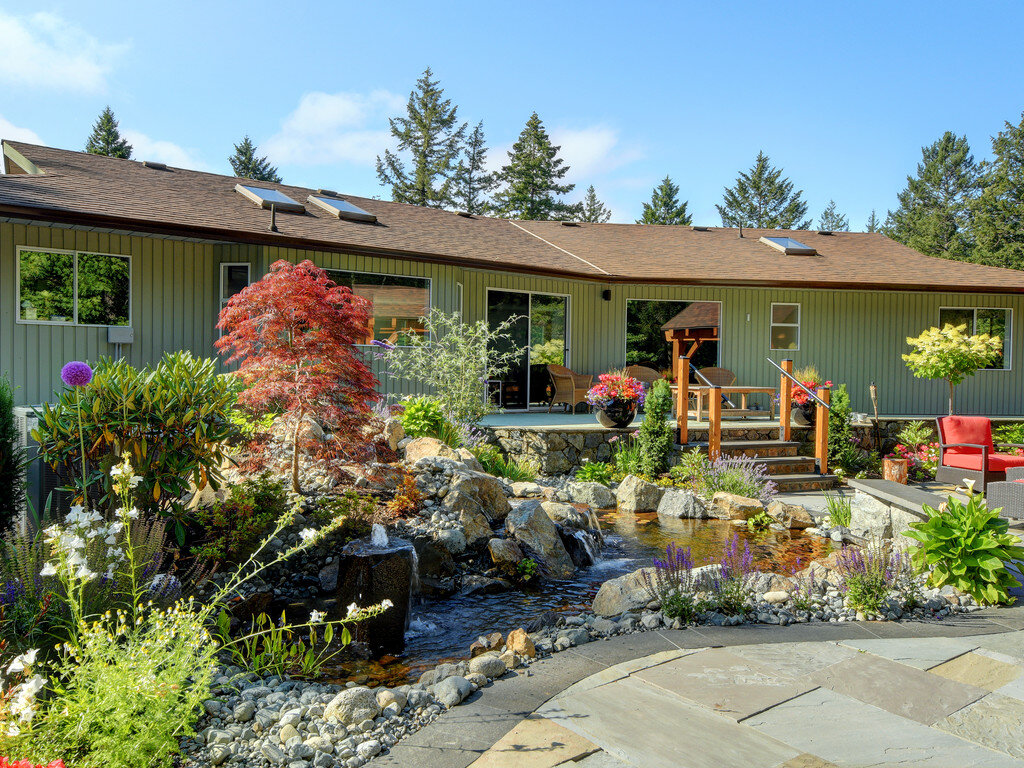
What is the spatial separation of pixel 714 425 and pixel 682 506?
6.09 feet

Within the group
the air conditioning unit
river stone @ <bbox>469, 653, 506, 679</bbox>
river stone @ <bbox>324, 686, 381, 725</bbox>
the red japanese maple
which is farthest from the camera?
the red japanese maple

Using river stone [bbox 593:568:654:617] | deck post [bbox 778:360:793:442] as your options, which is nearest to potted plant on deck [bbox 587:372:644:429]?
deck post [bbox 778:360:793:442]

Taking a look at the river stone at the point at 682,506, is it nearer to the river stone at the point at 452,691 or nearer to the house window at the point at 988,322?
the river stone at the point at 452,691

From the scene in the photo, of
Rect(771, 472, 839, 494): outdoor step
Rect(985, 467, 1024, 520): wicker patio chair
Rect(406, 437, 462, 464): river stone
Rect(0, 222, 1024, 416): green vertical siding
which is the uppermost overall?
Rect(0, 222, 1024, 416): green vertical siding

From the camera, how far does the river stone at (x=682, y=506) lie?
8.05 m

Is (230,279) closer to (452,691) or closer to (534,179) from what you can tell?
(452,691)

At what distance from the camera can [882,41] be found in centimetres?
1438

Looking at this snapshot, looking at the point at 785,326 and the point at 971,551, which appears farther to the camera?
the point at 785,326

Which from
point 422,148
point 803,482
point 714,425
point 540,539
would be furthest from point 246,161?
point 540,539

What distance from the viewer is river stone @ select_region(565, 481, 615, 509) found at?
8359 millimetres

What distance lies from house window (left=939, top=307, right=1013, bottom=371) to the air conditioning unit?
1477 cm

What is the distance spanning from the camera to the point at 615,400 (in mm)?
9859

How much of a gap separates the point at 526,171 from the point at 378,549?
3046cm

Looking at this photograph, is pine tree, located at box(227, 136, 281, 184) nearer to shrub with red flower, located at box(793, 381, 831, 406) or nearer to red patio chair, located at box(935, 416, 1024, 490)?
shrub with red flower, located at box(793, 381, 831, 406)
